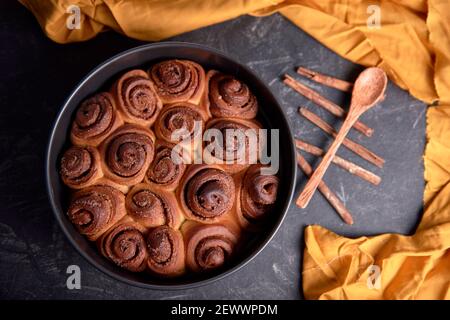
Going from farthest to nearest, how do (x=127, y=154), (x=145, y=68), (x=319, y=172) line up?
(x=319, y=172) → (x=145, y=68) → (x=127, y=154)

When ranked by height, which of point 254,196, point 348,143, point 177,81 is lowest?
point 348,143

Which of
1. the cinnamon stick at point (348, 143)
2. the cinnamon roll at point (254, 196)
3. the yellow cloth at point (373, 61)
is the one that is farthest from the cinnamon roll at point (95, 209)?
the cinnamon stick at point (348, 143)

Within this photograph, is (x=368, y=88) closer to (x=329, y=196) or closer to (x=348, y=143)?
(x=348, y=143)

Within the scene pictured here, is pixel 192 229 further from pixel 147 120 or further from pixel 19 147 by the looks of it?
pixel 19 147

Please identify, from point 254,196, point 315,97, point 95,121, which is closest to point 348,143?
point 315,97

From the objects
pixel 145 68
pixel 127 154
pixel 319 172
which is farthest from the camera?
pixel 319 172

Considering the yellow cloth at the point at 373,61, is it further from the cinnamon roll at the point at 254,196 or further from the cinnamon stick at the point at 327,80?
the cinnamon roll at the point at 254,196

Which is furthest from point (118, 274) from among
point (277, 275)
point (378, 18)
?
point (378, 18)

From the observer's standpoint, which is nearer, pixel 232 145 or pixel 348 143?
pixel 232 145

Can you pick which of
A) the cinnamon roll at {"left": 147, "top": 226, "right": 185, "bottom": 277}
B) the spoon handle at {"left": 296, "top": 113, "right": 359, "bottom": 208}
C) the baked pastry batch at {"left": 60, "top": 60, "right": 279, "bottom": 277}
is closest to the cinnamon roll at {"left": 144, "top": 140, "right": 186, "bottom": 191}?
the baked pastry batch at {"left": 60, "top": 60, "right": 279, "bottom": 277}
